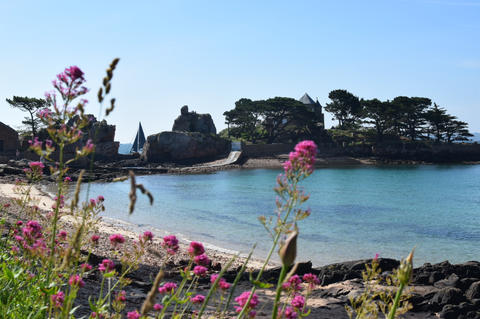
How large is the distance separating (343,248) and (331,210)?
37.3 feet

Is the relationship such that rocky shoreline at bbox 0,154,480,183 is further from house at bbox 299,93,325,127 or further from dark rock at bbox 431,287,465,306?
dark rock at bbox 431,287,465,306

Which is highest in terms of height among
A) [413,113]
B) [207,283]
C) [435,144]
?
[413,113]

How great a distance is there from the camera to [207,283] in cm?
858

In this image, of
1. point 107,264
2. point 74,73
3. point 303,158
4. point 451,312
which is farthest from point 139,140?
point 303,158

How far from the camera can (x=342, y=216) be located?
2480cm

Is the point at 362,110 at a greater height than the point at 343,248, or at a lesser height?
greater

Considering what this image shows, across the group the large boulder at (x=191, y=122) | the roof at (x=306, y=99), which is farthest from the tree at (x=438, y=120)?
the large boulder at (x=191, y=122)

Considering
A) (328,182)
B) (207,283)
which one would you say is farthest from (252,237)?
(328,182)

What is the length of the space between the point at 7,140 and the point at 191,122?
3043 cm

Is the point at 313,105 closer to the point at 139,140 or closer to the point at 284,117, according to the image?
the point at 284,117

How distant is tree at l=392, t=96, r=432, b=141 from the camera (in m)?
71.7

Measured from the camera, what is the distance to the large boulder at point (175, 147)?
68.6 metres

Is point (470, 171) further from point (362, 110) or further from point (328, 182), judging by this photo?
point (328, 182)

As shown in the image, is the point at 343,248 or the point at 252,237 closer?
the point at 343,248
